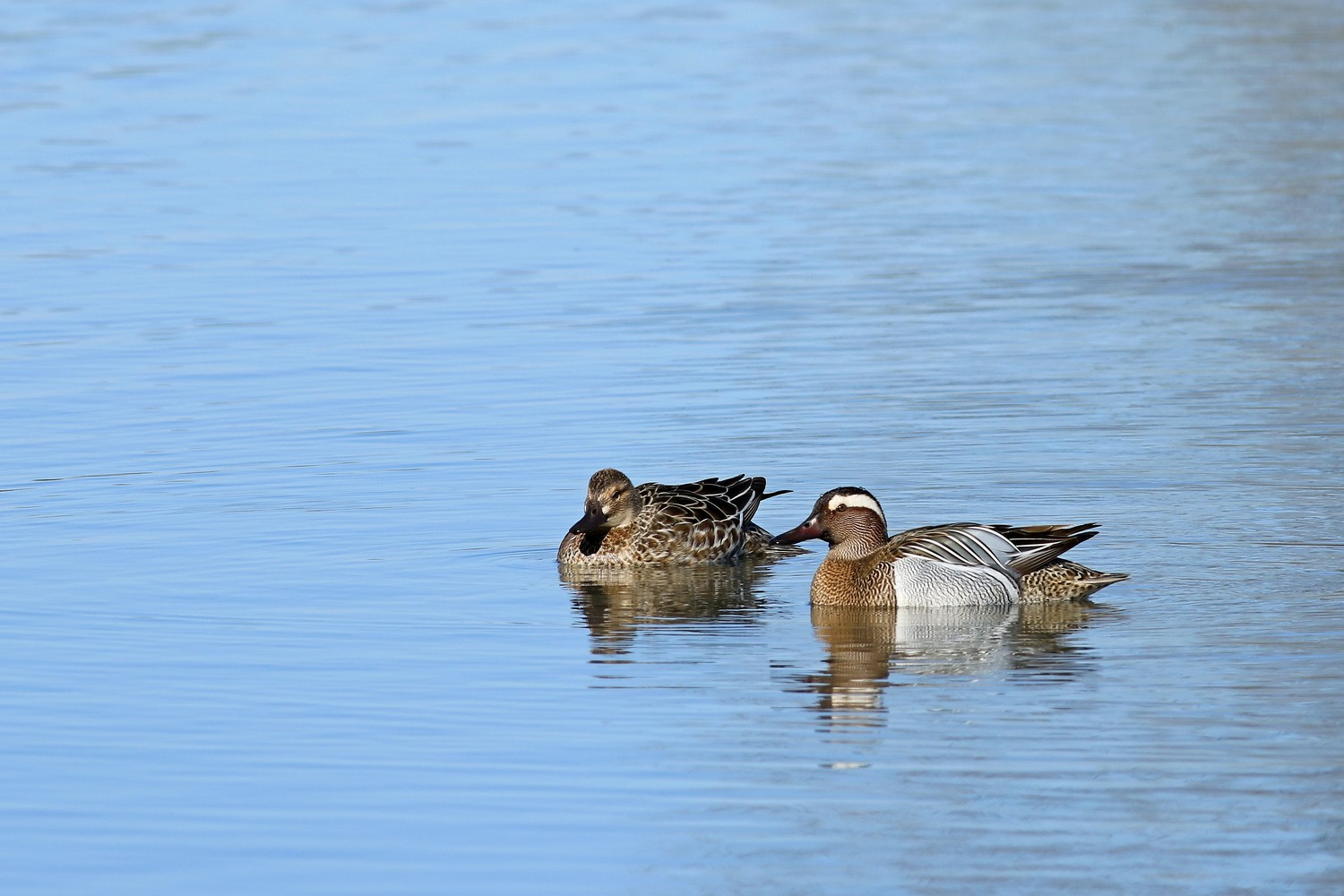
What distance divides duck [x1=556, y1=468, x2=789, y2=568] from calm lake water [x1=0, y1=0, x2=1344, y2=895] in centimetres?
20

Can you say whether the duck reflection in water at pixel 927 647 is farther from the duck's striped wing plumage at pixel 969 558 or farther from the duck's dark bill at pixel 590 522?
the duck's dark bill at pixel 590 522

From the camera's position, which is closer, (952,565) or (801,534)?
(952,565)

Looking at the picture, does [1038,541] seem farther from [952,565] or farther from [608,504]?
[608,504]

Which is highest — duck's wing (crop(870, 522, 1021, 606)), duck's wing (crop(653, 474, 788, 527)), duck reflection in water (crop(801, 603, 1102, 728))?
duck's wing (crop(653, 474, 788, 527))

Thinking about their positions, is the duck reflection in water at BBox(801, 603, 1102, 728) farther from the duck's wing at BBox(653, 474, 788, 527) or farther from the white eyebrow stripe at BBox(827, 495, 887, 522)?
the duck's wing at BBox(653, 474, 788, 527)

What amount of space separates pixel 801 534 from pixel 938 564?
935mm

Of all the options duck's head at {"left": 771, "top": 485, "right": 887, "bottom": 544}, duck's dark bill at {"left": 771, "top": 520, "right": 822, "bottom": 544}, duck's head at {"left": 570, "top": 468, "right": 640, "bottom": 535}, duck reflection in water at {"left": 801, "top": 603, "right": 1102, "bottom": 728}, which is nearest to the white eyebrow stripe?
duck's head at {"left": 771, "top": 485, "right": 887, "bottom": 544}

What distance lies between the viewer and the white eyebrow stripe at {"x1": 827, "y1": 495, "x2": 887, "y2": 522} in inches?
505

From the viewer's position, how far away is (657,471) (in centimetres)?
1552

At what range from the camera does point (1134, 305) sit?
20.7 m

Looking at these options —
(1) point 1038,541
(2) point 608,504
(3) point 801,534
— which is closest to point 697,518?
(2) point 608,504

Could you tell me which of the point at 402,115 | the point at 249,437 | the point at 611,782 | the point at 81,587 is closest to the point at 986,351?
the point at 249,437

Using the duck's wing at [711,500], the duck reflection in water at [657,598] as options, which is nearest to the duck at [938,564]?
the duck reflection in water at [657,598]

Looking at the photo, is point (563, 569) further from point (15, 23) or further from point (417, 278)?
point (15, 23)
